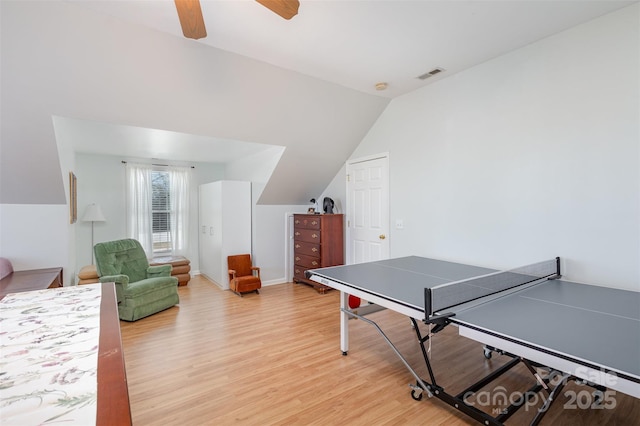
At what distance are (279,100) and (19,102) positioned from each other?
2.38 m

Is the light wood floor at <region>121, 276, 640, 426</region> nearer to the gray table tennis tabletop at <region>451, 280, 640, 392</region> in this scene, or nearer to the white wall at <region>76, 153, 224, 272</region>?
the gray table tennis tabletop at <region>451, 280, 640, 392</region>

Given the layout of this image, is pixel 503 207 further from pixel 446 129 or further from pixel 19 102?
pixel 19 102

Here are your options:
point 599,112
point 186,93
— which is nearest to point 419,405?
point 599,112

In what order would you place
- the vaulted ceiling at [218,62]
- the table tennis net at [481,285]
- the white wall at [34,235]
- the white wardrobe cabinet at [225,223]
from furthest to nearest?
the white wardrobe cabinet at [225,223]
the white wall at [34,235]
the vaulted ceiling at [218,62]
the table tennis net at [481,285]

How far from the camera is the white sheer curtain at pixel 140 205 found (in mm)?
5367

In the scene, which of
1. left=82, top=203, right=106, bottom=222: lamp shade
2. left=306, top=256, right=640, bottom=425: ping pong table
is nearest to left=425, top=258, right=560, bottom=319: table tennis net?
left=306, top=256, right=640, bottom=425: ping pong table

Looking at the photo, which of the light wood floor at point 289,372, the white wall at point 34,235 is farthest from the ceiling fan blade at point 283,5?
the white wall at point 34,235

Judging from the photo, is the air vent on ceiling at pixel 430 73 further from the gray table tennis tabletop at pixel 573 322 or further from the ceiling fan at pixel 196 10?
the gray table tennis tabletop at pixel 573 322

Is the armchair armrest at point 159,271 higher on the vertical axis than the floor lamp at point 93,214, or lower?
lower

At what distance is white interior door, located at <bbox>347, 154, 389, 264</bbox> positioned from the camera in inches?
169

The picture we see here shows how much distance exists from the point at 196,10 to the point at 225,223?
3691 mm

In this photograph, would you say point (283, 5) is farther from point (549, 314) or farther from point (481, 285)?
point (549, 314)

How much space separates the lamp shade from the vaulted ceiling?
1.26 m

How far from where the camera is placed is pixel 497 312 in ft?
5.71
